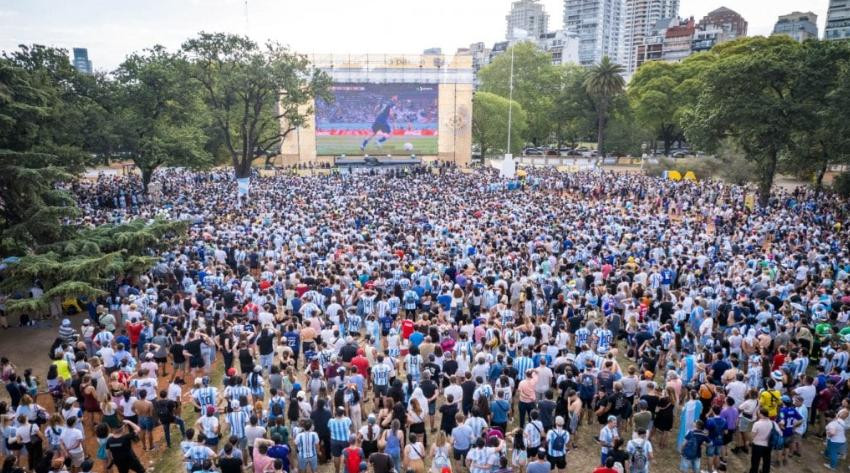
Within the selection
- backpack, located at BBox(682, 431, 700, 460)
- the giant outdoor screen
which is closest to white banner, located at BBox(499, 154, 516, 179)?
the giant outdoor screen

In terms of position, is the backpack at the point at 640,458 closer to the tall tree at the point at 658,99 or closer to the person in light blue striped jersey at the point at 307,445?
the person in light blue striped jersey at the point at 307,445

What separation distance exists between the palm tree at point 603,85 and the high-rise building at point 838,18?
6337 centimetres

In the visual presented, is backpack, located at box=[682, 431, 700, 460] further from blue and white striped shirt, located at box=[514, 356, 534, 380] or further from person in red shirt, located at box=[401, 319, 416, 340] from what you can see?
person in red shirt, located at box=[401, 319, 416, 340]

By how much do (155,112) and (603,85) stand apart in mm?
39793

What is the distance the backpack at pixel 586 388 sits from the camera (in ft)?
28.9

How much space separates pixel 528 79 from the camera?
64.6m

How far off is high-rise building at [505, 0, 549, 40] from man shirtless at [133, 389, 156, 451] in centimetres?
17681

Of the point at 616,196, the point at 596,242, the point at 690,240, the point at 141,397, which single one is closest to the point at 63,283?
the point at 141,397

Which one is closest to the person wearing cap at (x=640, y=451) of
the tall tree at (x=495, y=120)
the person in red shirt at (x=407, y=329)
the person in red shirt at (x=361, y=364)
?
the person in red shirt at (x=361, y=364)

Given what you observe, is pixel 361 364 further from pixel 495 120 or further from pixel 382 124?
pixel 495 120

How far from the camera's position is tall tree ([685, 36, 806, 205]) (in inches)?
1011

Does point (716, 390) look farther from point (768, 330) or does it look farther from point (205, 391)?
point (205, 391)

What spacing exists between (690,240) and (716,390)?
10.9 meters

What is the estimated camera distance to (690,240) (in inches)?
722
